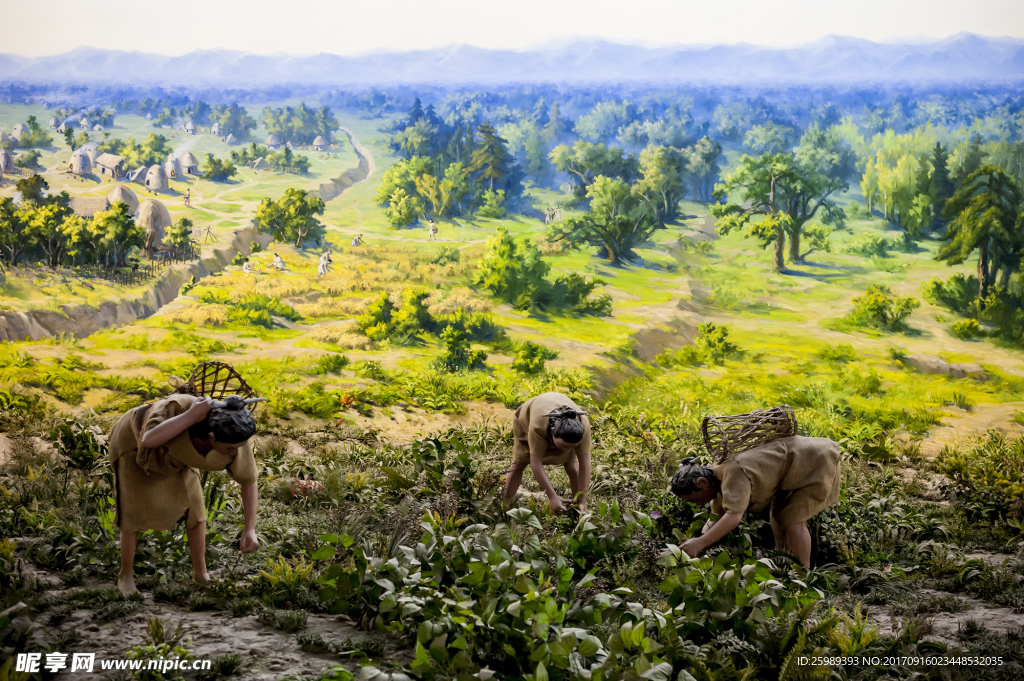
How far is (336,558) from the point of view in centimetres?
507

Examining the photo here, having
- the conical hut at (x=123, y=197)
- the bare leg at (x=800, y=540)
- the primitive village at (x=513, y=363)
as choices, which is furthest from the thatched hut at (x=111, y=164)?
the bare leg at (x=800, y=540)

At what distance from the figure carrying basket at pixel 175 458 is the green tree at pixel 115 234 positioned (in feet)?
27.4

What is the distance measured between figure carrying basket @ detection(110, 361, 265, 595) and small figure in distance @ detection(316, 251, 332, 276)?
793 centimetres

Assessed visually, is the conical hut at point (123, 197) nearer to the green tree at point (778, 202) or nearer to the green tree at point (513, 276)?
the green tree at point (513, 276)

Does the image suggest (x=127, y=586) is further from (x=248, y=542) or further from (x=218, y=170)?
(x=218, y=170)

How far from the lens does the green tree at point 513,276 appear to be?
12.1 meters

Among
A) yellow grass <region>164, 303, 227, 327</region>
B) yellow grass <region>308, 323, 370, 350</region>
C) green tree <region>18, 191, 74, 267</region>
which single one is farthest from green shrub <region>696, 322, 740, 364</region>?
green tree <region>18, 191, 74, 267</region>

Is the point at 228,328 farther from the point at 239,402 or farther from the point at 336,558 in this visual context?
the point at 239,402

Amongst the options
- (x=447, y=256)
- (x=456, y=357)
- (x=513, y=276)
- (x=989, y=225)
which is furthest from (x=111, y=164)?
(x=989, y=225)

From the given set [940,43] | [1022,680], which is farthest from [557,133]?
[1022,680]

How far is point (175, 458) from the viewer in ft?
13.4

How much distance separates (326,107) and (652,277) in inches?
284

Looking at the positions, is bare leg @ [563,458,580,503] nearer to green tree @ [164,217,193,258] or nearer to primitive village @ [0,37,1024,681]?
primitive village @ [0,37,1024,681]

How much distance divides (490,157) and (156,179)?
582cm
